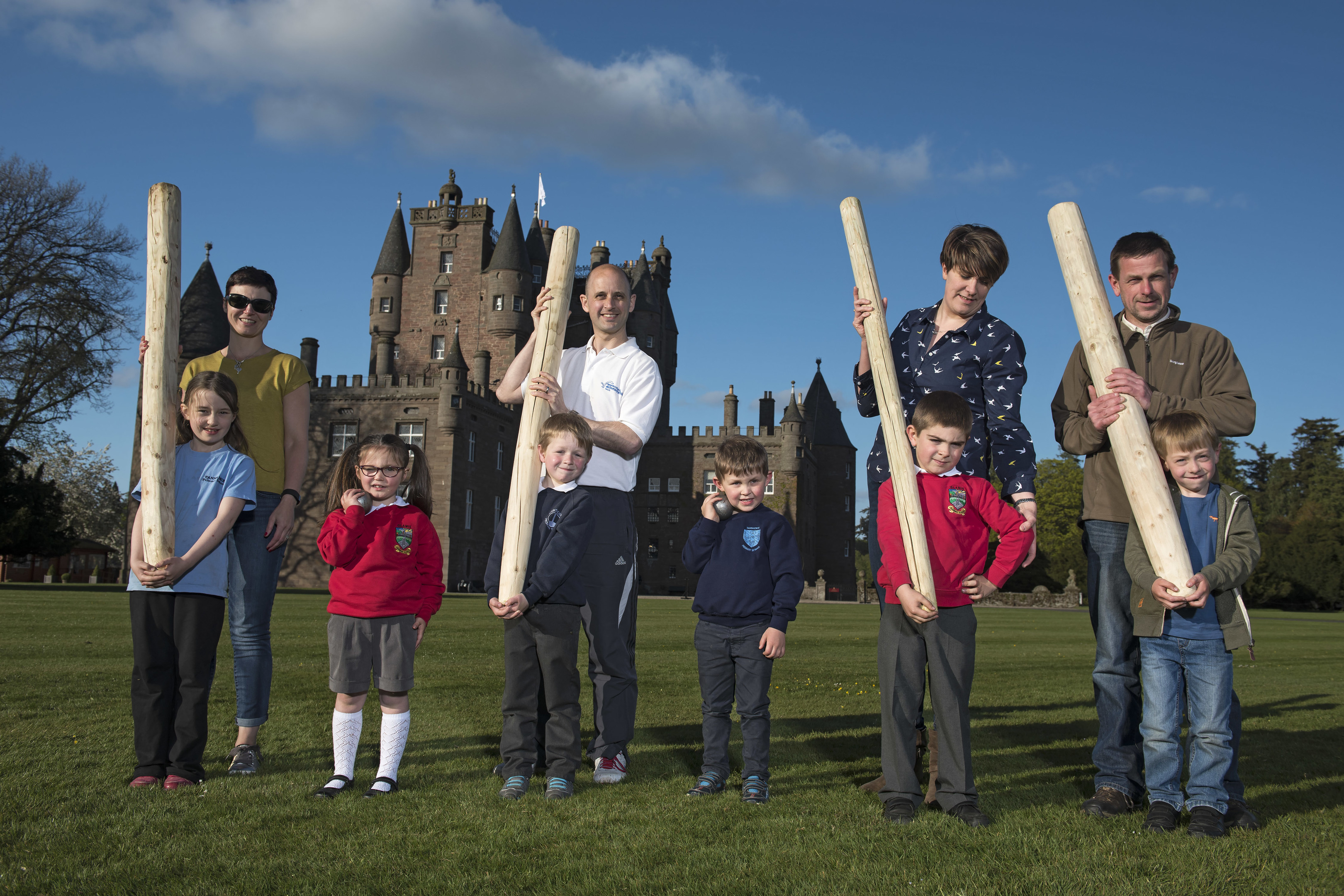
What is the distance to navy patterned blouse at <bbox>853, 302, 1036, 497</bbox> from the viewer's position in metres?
4.31

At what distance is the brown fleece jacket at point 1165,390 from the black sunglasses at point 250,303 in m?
4.05

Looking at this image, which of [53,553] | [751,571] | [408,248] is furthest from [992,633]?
[408,248]

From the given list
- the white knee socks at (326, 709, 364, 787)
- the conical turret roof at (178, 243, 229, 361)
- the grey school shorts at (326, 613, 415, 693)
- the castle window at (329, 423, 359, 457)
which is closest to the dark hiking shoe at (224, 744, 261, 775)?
the white knee socks at (326, 709, 364, 787)

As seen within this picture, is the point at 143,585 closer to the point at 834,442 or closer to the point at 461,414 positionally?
the point at 461,414

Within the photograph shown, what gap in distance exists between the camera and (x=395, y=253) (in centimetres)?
5791

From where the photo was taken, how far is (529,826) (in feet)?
12.1

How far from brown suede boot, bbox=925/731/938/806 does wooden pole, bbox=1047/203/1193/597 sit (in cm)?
116

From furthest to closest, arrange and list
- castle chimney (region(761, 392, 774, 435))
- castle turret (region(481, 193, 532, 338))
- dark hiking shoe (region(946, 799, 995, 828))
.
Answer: castle chimney (region(761, 392, 774, 435)) < castle turret (region(481, 193, 532, 338)) < dark hiking shoe (region(946, 799, 995, 828))

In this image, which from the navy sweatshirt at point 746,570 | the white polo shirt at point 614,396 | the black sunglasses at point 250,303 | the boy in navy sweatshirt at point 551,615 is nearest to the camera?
the boy in navy sweatshirt at point 551,615

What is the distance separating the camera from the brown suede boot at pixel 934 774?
13.6 ft

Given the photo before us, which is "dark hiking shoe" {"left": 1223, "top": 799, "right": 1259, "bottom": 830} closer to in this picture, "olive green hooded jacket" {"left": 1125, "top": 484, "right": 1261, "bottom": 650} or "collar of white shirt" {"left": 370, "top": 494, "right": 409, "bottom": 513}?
"olive green hooded jacket" {"left": 1125, "top": 484, "right": 1261, "bottom": 650}

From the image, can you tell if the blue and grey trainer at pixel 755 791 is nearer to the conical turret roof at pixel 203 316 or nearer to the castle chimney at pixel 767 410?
the conical turret roof at pixel 203 316

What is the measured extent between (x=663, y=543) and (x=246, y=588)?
56264 mm

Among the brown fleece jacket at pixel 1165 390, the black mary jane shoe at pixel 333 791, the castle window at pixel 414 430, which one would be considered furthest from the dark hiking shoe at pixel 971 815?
the castle window at pixel 414 430
